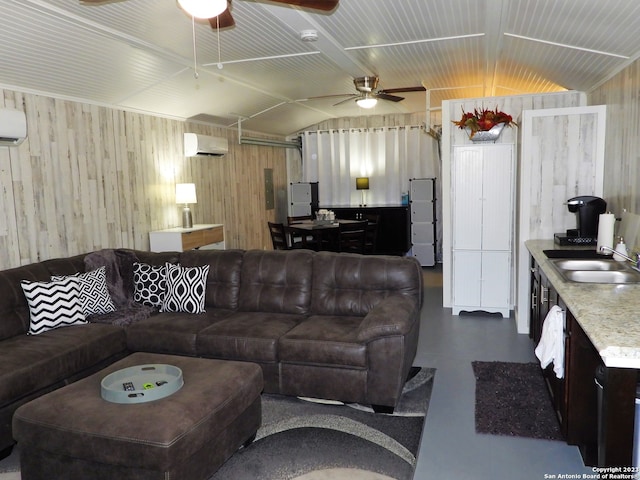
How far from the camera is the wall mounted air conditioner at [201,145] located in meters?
6.22

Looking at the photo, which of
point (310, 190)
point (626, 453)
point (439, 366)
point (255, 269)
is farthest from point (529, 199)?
point (310, 190)

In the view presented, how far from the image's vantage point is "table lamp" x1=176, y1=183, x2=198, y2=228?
19.6 ft

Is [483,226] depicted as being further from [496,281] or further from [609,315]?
[609,315]

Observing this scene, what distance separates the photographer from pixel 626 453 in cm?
174

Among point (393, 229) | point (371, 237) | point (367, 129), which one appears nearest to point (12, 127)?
point (371, 237)

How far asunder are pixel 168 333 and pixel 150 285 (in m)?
0.75

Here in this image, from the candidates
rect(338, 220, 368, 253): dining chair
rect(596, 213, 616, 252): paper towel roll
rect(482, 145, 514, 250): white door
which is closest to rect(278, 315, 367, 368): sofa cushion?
rect(596, 213, 616, 252): paper towel roll

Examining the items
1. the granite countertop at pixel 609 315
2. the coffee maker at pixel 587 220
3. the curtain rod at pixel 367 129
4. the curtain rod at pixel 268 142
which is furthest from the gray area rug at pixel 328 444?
the curtain rod at pixel 367 129

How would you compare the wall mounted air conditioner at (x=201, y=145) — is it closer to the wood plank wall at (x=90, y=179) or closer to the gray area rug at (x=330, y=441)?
the wood plank wall at (x=90, y=179)

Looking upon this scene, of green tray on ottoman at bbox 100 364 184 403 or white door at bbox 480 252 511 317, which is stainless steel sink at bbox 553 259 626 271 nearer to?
white door at bbox 480 252 511 317

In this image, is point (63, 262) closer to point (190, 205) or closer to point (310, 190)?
point (190, 205)

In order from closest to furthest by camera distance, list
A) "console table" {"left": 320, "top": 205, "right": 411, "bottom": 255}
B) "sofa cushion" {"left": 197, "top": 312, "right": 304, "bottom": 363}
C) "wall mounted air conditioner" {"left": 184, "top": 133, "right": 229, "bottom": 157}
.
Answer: "sofa cushion" {"left": 197, "top": 312, "right": 304, "bottom": 363}, "wall mounted air conditioner" {"left": 184, "top": 133, "right": 229, "bottom": 157}, "console table" {"left": 320, "top": 205, "right": 411, "bottom": 255}

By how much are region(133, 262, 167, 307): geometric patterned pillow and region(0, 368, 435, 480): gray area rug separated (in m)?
1.39

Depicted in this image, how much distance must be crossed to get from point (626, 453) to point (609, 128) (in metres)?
3.09
